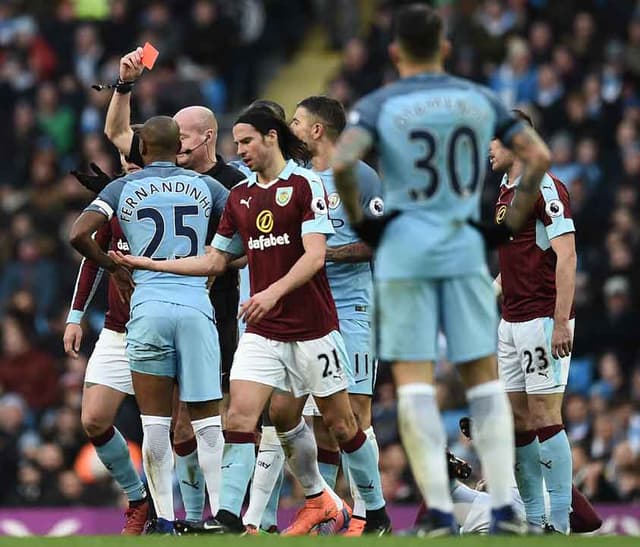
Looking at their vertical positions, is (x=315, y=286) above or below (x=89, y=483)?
above

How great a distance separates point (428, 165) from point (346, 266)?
3.12 meters

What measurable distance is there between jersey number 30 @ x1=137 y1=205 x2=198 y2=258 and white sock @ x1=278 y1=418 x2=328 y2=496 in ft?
4.21

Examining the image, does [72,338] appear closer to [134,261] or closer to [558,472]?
[134,261]

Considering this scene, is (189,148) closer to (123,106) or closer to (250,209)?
(123,106)

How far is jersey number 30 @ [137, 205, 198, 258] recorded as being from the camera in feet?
33.7

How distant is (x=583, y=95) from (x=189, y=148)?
8.65 metres

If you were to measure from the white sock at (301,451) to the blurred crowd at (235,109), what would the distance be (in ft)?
15.9

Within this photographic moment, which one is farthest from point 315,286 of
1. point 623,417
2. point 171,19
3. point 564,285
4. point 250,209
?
point 171,19

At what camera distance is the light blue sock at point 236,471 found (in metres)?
9.80

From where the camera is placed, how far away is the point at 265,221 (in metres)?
9.84

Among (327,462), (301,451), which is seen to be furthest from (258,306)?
(327,462)

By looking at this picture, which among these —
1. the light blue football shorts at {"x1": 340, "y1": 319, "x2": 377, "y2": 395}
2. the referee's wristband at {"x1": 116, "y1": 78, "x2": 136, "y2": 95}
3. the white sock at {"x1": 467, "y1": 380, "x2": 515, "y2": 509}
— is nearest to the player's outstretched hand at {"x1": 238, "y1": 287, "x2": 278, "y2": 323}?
the white sock at {"x1": 467, "y1": 380, "x2": 515, "y2": 509}

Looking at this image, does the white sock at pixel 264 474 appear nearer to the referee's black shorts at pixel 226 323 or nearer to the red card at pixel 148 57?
the referee's black shorts at pixel 226 323

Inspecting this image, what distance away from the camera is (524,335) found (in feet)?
36.0
